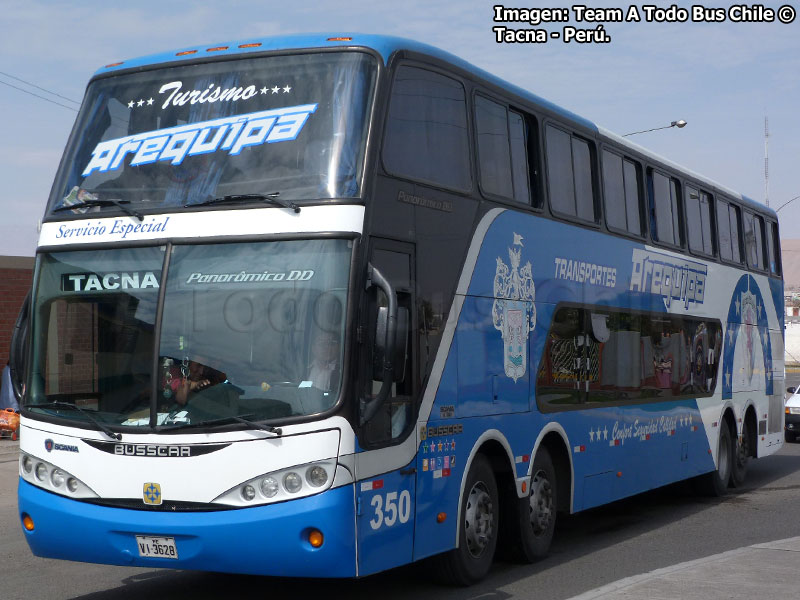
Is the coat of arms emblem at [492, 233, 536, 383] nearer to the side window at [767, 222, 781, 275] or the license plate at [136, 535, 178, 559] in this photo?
the license plate at [136, 535, 178, 559]

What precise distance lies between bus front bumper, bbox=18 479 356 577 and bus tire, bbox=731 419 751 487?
10765mm

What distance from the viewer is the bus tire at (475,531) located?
8.70 meters

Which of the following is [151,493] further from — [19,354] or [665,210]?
[665,210]

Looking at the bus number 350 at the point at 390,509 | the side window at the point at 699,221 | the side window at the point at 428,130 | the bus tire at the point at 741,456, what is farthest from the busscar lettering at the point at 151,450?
the bus tire at the point at 741,456

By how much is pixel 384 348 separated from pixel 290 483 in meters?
1.03

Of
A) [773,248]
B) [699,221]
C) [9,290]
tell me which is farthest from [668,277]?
[9,290]

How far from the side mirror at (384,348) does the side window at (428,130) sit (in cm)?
120

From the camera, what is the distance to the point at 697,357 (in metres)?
14.8

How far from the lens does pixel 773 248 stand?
734 inches

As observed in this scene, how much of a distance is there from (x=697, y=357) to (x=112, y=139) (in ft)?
29.8

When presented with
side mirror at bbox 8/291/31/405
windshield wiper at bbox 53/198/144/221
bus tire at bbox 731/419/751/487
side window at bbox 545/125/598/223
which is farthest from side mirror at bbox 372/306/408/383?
bus tire at bbox 731/419/751/487

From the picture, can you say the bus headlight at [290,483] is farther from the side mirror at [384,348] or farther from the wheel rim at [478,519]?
the wheel rim at [478,519]

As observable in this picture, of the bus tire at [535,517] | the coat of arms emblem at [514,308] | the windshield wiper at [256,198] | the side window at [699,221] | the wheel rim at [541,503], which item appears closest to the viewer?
the windshield wiper at [256,198]

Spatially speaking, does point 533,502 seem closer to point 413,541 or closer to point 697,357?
point 413,541
